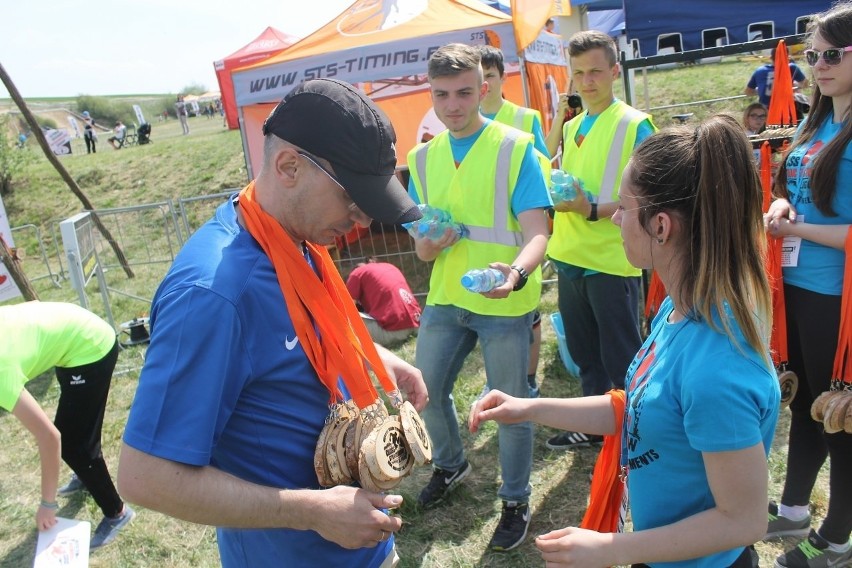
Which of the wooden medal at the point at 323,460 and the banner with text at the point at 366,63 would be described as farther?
the banner with text at the point at 366,63

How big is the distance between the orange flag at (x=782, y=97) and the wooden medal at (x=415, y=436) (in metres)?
2.64

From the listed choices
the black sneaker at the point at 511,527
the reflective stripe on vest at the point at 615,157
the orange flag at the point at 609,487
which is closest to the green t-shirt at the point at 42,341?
the black sneaker at the point at 511,527

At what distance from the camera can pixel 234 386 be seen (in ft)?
4.45

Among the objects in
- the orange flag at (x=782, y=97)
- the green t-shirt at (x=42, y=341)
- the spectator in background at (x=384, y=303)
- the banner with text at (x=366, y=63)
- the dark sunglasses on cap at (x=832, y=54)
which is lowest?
the spectator in background at (x=384, y=303)

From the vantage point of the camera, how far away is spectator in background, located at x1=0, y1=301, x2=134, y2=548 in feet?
10.3

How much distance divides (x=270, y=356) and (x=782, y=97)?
3.06 m

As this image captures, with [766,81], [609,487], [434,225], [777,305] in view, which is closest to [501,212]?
[434,225]

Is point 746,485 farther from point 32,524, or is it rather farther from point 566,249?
point 32,524

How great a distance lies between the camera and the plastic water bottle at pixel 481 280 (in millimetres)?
2615

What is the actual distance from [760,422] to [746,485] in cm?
14

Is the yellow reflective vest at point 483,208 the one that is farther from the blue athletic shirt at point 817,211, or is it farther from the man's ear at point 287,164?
the man's ear at point 287,164

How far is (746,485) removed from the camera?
1.33m

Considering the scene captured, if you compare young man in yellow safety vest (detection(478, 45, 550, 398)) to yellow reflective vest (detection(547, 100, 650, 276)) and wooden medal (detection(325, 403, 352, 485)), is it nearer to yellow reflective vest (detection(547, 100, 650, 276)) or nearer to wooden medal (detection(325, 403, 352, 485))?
yellow reflective vest (detection(547, 100, 650, 276))

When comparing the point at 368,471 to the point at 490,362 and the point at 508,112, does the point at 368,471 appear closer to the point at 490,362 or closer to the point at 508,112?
the point at 490,362
